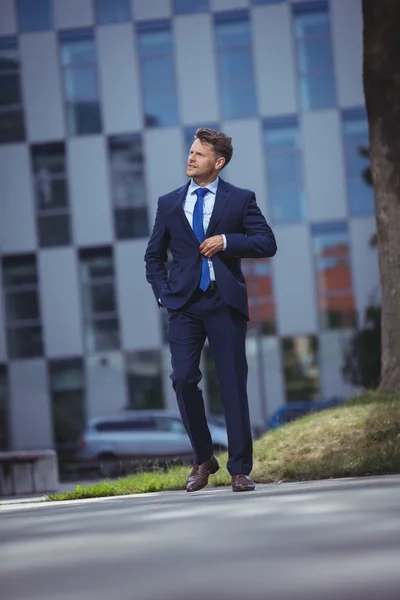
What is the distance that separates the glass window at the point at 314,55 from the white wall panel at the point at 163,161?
363 cm

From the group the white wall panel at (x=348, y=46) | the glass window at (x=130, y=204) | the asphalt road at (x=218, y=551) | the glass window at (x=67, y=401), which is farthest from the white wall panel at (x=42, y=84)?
the asphalt road at (x=218, y=551)

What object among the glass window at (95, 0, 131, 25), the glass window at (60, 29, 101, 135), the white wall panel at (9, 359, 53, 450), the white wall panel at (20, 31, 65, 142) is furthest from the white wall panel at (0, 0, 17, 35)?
the white wall panel at (9, 359, 53, 450)

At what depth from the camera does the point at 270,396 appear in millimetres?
34844

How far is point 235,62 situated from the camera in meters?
35.7

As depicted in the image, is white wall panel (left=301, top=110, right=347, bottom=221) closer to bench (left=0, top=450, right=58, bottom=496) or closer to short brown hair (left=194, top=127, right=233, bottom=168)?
bench (left=0, top=450, right=58, bottom=496)

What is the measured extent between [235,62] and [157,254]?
29.3 metres

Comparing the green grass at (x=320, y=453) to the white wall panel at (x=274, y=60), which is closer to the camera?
the green grass at (x=320, y=453)

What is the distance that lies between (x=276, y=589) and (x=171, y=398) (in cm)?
3239

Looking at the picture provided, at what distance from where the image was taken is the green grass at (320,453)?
793cm

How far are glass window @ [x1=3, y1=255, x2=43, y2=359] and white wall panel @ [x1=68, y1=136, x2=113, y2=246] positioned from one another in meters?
1.68

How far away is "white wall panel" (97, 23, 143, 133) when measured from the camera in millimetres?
35750

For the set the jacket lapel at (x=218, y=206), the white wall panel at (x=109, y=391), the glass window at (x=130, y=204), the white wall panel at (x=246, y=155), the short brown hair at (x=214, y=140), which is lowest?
the white wall panel at (x=109, y=391)

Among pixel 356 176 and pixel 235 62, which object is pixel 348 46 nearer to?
pixel 235 62

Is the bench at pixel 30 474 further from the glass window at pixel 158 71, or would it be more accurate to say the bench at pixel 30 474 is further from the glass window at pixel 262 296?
the glass window at pixel 158 71
